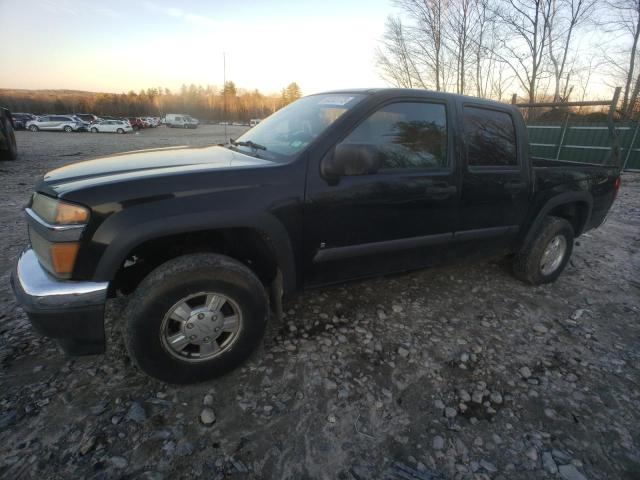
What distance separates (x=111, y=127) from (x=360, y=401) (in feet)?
129

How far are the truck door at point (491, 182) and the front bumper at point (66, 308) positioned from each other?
2.58 meters

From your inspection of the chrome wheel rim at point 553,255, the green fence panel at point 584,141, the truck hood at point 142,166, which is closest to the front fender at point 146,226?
the truck hood at point 142,166

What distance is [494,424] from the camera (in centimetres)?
199

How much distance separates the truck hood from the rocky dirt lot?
3.94ft

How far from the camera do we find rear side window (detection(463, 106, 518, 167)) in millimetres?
2867

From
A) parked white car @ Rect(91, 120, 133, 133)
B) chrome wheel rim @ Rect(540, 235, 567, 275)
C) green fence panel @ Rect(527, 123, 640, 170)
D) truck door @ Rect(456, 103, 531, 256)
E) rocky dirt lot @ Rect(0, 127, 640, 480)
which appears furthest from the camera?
parked white car @ Rect(91, 120, 133, 133)

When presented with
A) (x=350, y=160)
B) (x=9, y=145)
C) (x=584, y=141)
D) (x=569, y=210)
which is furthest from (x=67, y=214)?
(x=584, y=141)

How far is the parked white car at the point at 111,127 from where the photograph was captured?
1313 inches

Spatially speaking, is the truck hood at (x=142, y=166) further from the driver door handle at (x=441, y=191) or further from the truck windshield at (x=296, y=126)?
the driver door handle at (x=441, y=191)

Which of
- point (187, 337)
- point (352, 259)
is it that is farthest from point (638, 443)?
point (187, 337)

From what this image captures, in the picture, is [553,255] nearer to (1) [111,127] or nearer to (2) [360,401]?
(2) [360,401]

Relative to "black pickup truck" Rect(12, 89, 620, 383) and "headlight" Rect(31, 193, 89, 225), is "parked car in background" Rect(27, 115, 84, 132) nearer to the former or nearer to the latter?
"black pickup truck" Rect(12, 89, 620, 383)

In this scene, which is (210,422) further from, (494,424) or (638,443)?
(638,443)

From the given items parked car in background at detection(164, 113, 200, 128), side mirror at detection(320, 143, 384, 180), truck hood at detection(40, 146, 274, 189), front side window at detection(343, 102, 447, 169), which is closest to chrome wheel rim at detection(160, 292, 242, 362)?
truck hood at detection(40, 146, 274, 189)
